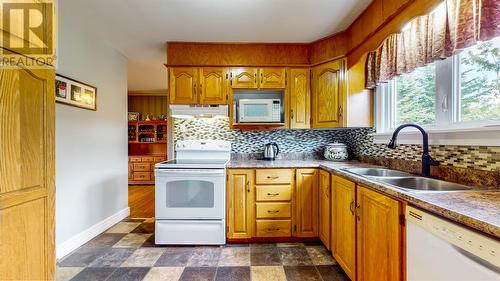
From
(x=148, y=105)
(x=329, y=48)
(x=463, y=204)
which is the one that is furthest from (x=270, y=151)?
(x=148, y=105)

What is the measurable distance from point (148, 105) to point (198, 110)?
14.1 ft

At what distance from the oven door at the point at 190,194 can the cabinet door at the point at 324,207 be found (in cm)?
98

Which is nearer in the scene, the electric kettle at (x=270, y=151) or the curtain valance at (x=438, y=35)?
the curtain valance at (x=438, y=35)

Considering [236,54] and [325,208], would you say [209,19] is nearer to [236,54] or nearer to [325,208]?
[236,54]

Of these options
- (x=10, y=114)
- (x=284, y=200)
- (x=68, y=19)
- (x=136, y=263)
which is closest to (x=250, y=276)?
(x=284, y=200)

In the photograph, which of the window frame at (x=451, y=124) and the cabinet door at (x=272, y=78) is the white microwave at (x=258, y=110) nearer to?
the cabinet door at (x=272, y=78)

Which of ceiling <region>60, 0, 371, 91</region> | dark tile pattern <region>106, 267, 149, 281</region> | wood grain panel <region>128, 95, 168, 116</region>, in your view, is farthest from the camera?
wood grain panel <region>128, 95, 168, 116</region>

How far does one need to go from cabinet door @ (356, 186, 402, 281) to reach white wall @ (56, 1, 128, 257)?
2.56 meters

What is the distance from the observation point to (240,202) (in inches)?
95.1

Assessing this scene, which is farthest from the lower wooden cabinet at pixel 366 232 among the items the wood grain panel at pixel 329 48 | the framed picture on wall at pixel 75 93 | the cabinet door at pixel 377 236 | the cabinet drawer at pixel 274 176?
the framed picture on wall at pixel 75 93

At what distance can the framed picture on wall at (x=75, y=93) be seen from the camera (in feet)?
7.00

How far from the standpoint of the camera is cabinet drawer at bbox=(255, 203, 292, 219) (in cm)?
242

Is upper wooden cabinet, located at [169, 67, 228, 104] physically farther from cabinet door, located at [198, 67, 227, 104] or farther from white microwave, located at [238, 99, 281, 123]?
white microwave, located at [238, 99, 281, 123]

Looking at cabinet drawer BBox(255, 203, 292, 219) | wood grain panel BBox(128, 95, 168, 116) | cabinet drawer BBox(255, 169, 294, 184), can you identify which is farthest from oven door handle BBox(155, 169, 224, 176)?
wood grain panel BBox(128, 95, 168, 116)
